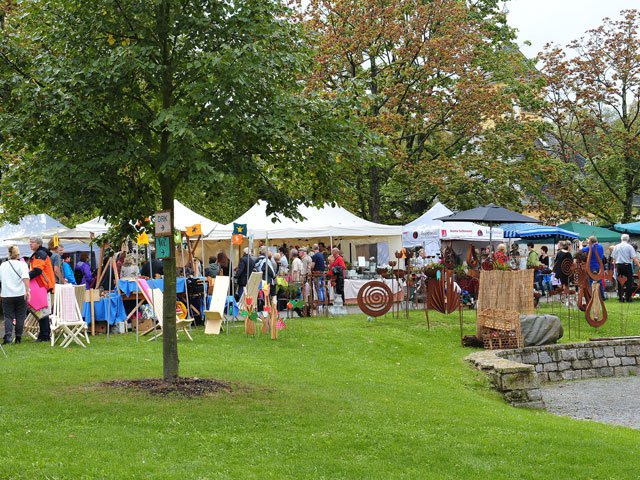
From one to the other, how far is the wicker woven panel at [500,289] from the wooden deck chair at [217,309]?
16.8 feet

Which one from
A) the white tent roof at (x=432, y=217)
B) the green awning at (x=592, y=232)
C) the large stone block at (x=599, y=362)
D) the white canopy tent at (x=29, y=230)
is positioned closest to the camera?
the large stone block at (x=599, y=362)

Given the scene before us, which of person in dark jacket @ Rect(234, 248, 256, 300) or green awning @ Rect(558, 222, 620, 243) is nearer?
person in dark jacket @ Rect(234, 248, 256, 300)

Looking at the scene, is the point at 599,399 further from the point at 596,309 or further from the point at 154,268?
the point at 154,268

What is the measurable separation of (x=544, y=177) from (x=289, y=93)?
1013 inches

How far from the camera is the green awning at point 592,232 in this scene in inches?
1278

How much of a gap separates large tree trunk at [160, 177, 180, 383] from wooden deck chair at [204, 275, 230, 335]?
6.73 m

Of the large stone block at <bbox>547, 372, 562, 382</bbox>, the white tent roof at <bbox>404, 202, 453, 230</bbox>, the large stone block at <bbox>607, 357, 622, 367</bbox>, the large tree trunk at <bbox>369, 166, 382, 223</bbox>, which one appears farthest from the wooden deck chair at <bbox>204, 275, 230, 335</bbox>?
the large tree trunk at <bbox>369, 166, 382, 223</bbox>

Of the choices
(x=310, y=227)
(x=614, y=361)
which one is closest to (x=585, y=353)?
(x=614, y=361)

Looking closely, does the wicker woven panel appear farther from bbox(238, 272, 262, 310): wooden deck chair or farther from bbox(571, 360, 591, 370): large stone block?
bbox(238, 272, 262, 310): wooden deck chair

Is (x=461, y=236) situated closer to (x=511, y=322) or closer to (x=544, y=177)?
(x=544, y=177)

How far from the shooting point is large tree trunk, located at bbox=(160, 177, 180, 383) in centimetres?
1042

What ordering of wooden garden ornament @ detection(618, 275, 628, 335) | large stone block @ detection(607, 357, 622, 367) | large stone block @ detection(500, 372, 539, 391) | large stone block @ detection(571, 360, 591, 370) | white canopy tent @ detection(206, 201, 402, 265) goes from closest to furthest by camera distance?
large stone block @ detection(500, 372, 539, 391) < large stone block @ detection(571, 360, 591, 370) < large stone block @ detection(607, 357, 622, 367) < wooden garden ornament @ detection(618, 275, 628, 335) < white canopy tent @ detection(206, 201, 402, 265)

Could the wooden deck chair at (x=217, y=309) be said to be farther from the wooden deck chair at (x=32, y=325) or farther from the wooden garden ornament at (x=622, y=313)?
the wooden garden ornament at (x=622, y=313)

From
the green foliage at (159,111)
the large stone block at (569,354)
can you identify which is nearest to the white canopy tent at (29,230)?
the large stone block at (569,354)
